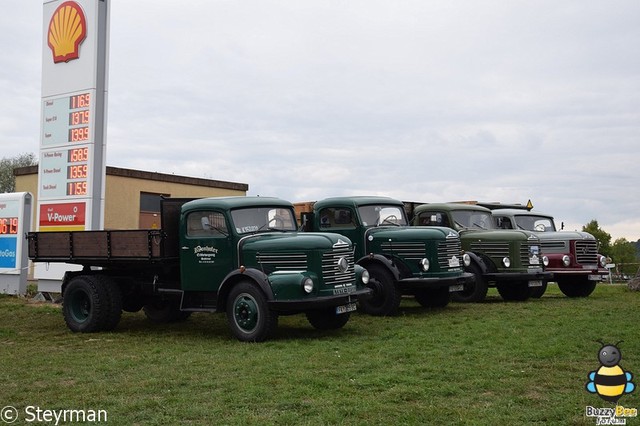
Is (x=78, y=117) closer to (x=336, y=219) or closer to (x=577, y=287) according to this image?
(x=336, y=219)

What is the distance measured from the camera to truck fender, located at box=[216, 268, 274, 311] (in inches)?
369

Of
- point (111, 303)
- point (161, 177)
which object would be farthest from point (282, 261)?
point (161, 177)

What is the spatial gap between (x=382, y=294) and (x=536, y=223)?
725cm

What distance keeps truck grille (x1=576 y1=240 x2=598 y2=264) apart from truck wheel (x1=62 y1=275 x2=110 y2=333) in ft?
35.8

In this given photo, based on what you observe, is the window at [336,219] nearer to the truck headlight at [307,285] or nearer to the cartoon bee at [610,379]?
the truck headlight at [307,285]

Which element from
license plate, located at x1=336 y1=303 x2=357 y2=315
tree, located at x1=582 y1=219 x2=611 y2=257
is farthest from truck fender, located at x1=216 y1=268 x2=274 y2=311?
tree, located at x1=582 y1=219 x2=611 y2=257

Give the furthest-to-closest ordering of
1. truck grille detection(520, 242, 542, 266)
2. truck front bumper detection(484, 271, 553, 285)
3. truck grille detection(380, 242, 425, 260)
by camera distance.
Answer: truck grille detection(520, 242, 542, 266), truck front bumper detection(484, 271, 553, 285), truck grille detection(380, 242, 425, 260)

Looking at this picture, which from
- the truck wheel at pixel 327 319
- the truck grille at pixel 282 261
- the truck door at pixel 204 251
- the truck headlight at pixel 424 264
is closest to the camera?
the truck grille at pixel 282 261

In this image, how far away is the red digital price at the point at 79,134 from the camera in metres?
15.6

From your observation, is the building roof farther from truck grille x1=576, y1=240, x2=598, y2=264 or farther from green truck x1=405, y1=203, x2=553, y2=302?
truck grille x1=576, y1=240, x2=598, y2=264

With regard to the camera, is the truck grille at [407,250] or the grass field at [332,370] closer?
the grass field at [332,370]

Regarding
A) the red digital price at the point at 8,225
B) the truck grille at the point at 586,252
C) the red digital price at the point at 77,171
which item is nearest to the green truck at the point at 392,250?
the truck grille at the point at 586,252

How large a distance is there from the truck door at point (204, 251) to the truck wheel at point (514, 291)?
7.58 metres

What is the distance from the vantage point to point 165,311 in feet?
41.2
